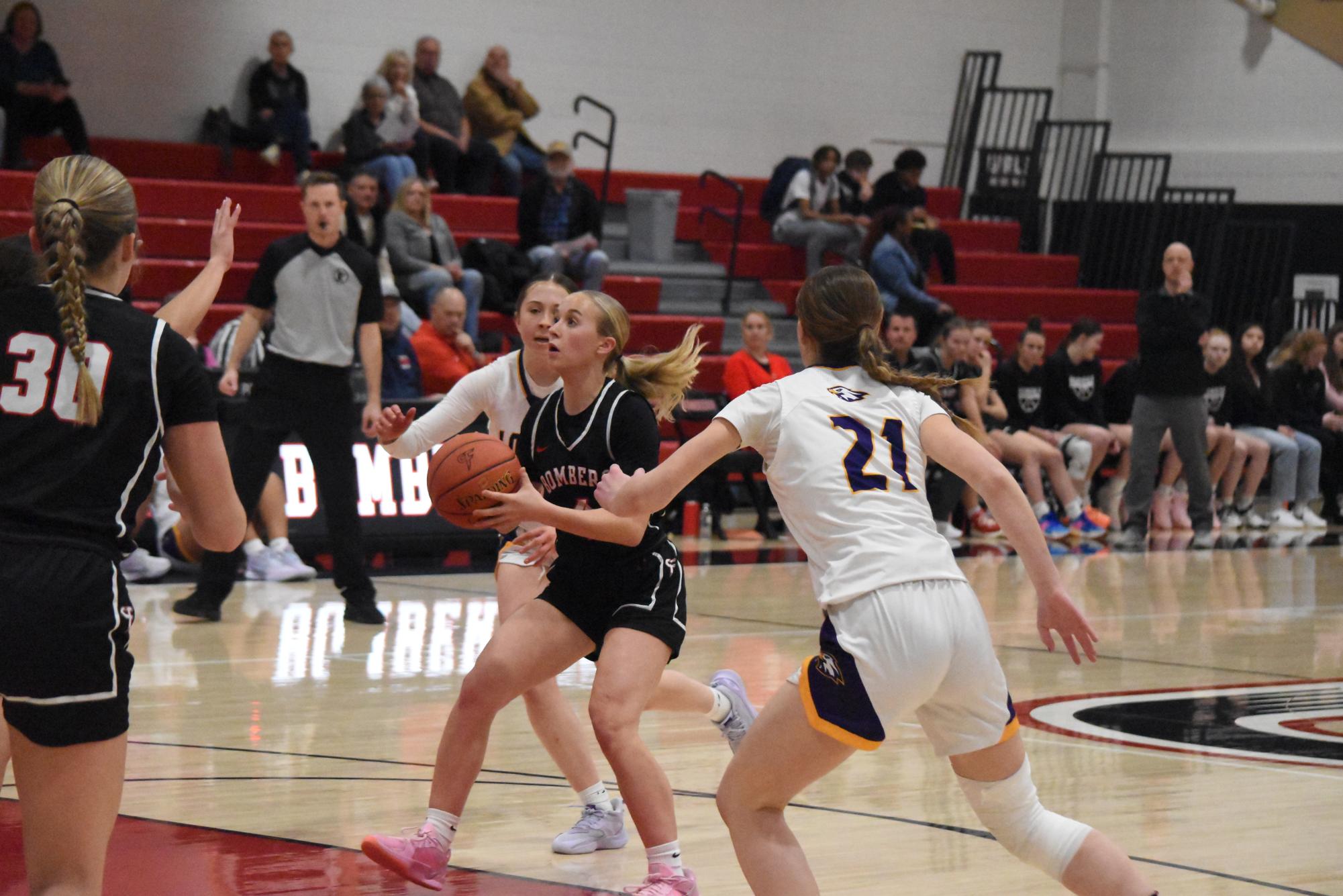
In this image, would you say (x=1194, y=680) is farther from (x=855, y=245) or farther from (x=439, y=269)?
(x=855, y=245)

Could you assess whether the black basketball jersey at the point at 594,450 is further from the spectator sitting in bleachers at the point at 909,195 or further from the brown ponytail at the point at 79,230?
the spectator sitting in bleachers at the point at 909,195

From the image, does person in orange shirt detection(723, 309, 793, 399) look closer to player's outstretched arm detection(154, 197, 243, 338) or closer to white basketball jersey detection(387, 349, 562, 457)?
white basketball jersey detection(387, 349, 562, 457)

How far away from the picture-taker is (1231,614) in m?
8.82

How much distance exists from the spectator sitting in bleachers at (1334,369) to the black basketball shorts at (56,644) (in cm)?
1368

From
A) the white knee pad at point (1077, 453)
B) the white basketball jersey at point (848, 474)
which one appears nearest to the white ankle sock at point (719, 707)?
the white basketball jersey at point (848, 474)

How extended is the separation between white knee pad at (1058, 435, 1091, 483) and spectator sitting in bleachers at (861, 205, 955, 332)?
5.58 ft

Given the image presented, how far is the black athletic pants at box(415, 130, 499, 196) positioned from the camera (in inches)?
575

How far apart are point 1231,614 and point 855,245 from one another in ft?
24.4

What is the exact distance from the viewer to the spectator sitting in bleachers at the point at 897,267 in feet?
46.3

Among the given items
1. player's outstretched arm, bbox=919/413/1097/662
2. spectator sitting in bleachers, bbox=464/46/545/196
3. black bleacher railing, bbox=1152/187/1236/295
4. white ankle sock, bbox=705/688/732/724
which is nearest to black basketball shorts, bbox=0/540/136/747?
player's outstretched arm, bbox=919/413/1097/662

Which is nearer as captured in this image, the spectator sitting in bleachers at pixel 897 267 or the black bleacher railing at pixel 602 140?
the spectator sitting in bleachers at pixel 897 267

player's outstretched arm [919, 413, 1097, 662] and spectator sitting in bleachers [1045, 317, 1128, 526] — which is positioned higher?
player's outstretched arm [919, 413, 1097, 662]

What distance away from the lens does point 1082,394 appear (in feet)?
43.3

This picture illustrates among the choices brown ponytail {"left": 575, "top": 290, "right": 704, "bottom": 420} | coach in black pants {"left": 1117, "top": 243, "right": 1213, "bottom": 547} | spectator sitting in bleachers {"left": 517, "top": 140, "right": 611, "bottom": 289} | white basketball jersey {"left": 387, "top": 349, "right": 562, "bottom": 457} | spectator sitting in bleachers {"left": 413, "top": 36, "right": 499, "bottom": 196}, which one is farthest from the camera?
spectator sitting in bleachers {"left": 413, "top": 36, "right": 499, "bottom": 196}
